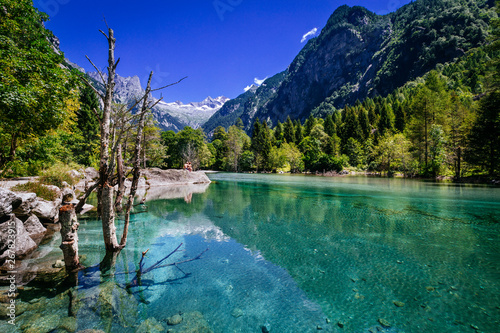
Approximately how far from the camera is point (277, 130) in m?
→ 91.6

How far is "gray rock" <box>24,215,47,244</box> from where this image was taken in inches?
287

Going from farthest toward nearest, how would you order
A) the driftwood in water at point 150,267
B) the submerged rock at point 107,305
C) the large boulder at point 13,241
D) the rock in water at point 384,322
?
the large boulder at point 13,241, the driftwood in water at point 150,267, the submerged rock at point 107,305, the rock in water at point 384,322

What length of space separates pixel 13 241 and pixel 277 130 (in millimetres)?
89941

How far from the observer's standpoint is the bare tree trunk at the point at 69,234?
4.14 m

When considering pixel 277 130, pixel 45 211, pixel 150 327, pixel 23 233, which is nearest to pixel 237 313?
pixel 150 327

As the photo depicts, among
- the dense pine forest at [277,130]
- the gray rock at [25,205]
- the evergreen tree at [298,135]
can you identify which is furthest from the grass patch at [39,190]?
the evergreen tree at [298,135]

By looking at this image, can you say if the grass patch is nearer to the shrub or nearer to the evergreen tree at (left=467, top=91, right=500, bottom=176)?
the shrub

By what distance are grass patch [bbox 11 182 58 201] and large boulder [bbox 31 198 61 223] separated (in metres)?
1.05

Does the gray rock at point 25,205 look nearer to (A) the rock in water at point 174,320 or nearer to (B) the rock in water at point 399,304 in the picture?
(A) the rock in water at point 174,320

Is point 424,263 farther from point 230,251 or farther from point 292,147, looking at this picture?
point 292,147

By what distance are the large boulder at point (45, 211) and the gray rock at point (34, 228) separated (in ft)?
2.95

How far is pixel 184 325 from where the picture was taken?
3.40 m

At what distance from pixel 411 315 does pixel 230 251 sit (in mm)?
4662

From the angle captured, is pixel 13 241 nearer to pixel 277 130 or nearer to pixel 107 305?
pixel 107 305
